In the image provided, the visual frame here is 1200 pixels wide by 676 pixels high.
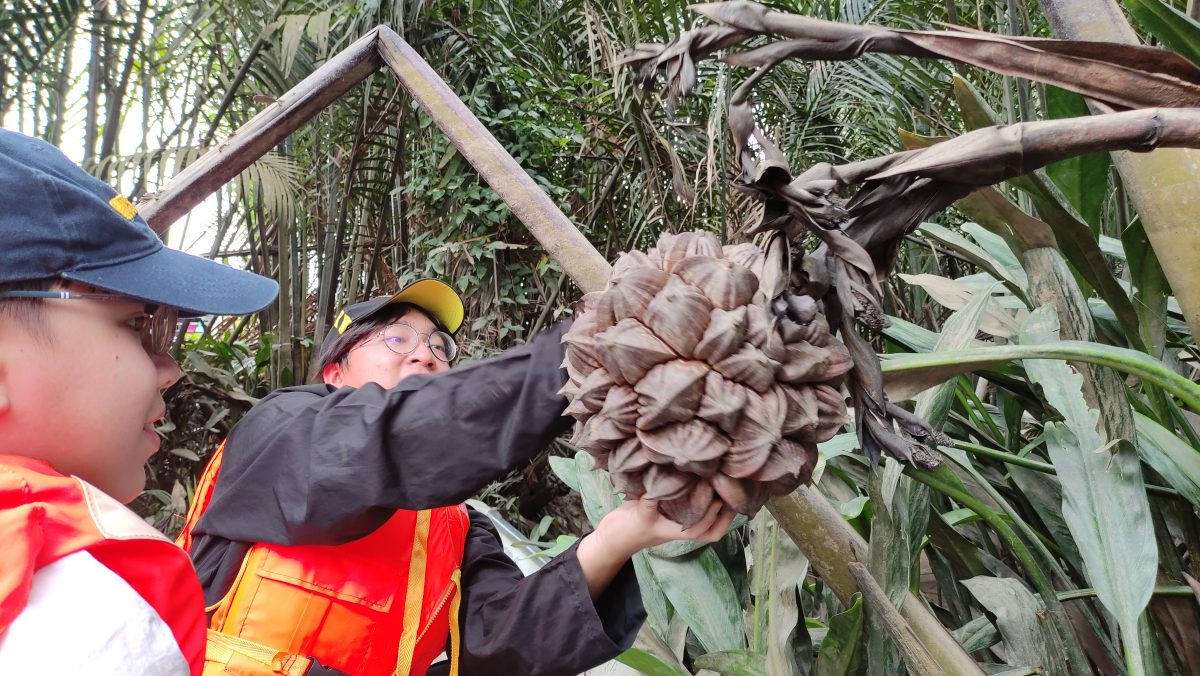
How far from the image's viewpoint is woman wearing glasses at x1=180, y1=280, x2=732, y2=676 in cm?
62

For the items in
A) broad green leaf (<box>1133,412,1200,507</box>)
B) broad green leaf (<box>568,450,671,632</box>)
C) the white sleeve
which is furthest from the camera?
broad green leaf (<box>568,450,671,632</box>)

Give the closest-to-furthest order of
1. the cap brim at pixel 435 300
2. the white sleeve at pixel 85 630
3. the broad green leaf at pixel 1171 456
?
the white sleeve at pixel 85 630 → the broad green leaf at pixel 1171 456 → the cap brim at pixel 435 300

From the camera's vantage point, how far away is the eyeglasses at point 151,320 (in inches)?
20.9

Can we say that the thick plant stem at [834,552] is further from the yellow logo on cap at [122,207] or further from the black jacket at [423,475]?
the yellow logo on cap at [122,207]

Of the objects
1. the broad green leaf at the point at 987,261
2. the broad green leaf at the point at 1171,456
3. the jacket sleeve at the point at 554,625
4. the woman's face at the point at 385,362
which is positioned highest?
the broad green leaf at the point at 987,261

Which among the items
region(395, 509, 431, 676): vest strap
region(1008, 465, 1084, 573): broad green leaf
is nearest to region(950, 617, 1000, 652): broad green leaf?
region(1008, 465, 1084, 573): broad green leaf

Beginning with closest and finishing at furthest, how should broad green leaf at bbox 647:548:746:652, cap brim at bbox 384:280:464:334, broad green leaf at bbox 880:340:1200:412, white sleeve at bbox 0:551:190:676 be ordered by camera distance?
white sleeve at bbox 0:551:190:676 → broad green leaf at bbox 880:340:1200:412 → broad green leaf at bbox 647:548:746:652 → cap brim at bbox 384:280:464:334

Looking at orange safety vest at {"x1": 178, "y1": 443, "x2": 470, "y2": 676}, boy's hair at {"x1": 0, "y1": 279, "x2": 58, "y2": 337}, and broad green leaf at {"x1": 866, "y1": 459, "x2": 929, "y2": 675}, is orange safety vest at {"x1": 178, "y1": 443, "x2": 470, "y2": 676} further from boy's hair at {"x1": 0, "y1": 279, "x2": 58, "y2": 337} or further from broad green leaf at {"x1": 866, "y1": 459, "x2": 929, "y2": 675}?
broad green leaf at {"x1": 866, "y1": 459, "x2": 929, "y2": 675}

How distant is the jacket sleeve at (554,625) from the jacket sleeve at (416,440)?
22 centimetres

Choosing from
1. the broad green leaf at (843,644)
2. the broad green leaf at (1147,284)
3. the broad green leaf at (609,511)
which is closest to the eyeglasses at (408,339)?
the broad green leaf at (609,511)

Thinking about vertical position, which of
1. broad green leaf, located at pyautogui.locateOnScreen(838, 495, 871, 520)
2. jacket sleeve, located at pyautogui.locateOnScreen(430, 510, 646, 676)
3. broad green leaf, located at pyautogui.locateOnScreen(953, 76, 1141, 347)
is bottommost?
jacket sleeve, located at pyautogui.locateOnScreen(430, 510, 646, 676)

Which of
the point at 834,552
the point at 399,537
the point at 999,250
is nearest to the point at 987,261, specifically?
the point at 999,250

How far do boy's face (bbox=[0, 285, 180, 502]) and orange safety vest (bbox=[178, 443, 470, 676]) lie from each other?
0.24 m

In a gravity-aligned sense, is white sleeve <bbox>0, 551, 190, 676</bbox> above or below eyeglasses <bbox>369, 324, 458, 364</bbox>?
above
